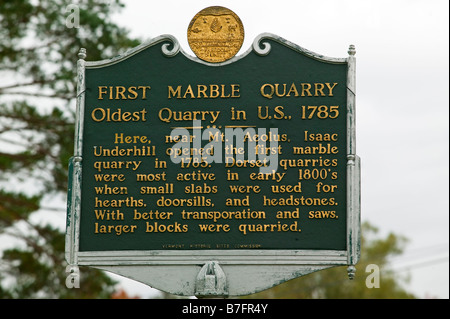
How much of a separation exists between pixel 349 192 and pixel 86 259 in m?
2.97

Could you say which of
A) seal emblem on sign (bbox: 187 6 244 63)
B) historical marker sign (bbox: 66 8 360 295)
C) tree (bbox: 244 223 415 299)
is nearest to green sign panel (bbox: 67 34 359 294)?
historical marker sign (bbox: 66 8 360 295)

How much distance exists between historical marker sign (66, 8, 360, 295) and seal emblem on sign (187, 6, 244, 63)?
0.02 meters

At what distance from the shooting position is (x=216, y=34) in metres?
9.75

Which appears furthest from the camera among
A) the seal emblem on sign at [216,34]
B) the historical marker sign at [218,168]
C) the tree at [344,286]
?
the tree at [344,286]

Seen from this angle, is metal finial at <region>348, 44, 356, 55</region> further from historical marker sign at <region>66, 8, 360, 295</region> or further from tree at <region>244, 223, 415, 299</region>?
tree at <region>244, 223, 415, 299</region>

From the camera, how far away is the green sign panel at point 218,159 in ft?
30.0

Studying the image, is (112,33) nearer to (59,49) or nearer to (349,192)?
(59,49)

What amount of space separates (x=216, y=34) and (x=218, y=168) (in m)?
1.59

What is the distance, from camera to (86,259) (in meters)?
9.36

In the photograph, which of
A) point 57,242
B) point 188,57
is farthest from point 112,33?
point 188,57

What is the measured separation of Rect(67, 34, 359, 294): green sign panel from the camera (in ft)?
30.0

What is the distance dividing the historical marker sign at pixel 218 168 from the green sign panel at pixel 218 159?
1cm

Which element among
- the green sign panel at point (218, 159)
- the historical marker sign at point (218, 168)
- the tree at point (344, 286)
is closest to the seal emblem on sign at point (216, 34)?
the historical marker sign at point (218, 168)

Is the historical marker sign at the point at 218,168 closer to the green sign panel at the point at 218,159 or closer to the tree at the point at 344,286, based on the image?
the green sign panel at the point at 218,159
